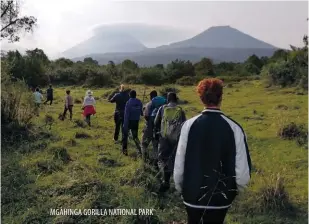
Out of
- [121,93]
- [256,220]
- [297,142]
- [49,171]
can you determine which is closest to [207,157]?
[256,220]

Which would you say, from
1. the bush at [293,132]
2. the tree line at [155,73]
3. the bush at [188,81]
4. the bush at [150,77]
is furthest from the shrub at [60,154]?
the bush at [150,77]

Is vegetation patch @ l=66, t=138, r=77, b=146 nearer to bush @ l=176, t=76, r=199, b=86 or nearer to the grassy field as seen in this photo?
the grassy field

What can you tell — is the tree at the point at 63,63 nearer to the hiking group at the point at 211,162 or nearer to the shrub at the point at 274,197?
the shrub at the point at 274,197

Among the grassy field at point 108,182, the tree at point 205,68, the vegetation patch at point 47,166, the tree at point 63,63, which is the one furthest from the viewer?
the tree at point 63,63

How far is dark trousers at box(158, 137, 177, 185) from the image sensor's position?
6.93 m

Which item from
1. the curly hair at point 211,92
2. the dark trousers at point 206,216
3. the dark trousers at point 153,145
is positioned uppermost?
the curly hair at point 211,92

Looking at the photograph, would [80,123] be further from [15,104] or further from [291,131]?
[291,131]

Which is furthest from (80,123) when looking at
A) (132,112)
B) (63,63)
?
(63,63)

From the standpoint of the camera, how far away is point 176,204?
6527 millimetres

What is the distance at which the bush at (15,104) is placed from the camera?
11.4m

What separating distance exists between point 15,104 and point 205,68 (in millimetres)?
39900

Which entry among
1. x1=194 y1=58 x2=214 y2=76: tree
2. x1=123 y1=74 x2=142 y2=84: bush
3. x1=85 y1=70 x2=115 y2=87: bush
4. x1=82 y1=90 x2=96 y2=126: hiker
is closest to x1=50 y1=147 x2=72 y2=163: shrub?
x1=82 y1=90 x2=96 y2=126: hiker

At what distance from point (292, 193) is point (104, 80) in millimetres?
31464

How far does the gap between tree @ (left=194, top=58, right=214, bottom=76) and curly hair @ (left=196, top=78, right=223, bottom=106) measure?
144ft
